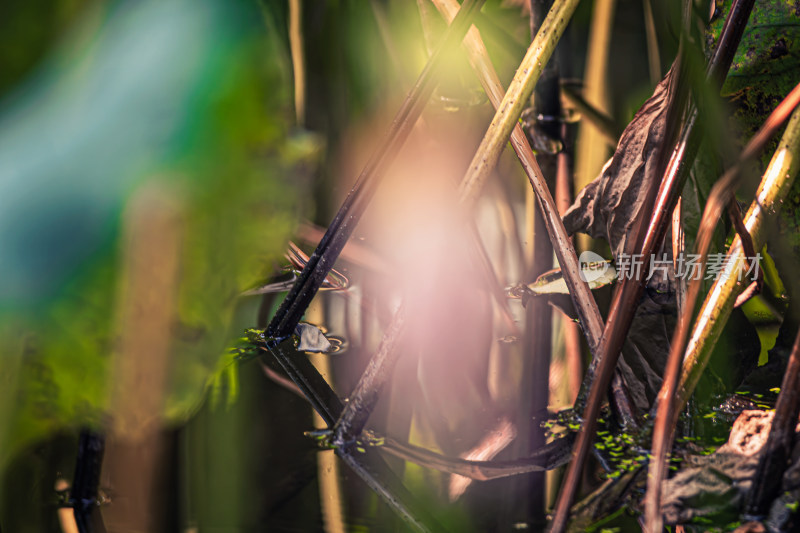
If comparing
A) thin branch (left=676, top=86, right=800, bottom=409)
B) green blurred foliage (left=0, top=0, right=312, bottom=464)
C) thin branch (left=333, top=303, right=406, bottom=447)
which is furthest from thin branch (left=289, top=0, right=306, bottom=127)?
thin branch (left=676, top=86, right=800, bottom=409)

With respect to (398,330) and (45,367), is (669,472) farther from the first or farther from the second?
(45,367)

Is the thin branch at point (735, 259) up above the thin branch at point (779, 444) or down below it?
above

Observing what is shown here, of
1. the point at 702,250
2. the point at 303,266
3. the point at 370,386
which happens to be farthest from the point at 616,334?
the point at 303,266

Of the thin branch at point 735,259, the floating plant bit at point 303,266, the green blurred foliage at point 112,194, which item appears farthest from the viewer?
the floating plant bit at point 303,266

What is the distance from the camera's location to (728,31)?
A: 0.48 meters

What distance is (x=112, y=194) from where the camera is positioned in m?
0.71

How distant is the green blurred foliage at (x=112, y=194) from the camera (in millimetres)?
626

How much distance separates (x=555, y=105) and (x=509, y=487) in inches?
28.0

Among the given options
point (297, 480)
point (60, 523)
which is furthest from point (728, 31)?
point (60, 523)

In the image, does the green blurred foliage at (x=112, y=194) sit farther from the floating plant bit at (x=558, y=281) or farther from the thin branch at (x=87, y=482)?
the floating plant bit at (x=558, y=281)

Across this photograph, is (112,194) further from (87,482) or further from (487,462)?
(487,462)

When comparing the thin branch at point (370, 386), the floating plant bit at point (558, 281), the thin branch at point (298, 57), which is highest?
the thin branch at point (298, 57)

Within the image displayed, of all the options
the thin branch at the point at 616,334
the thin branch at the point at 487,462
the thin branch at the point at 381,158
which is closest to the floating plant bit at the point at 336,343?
the thin branch at the point at 381,158

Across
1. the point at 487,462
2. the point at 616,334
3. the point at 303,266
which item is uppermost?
the point at 303,266
